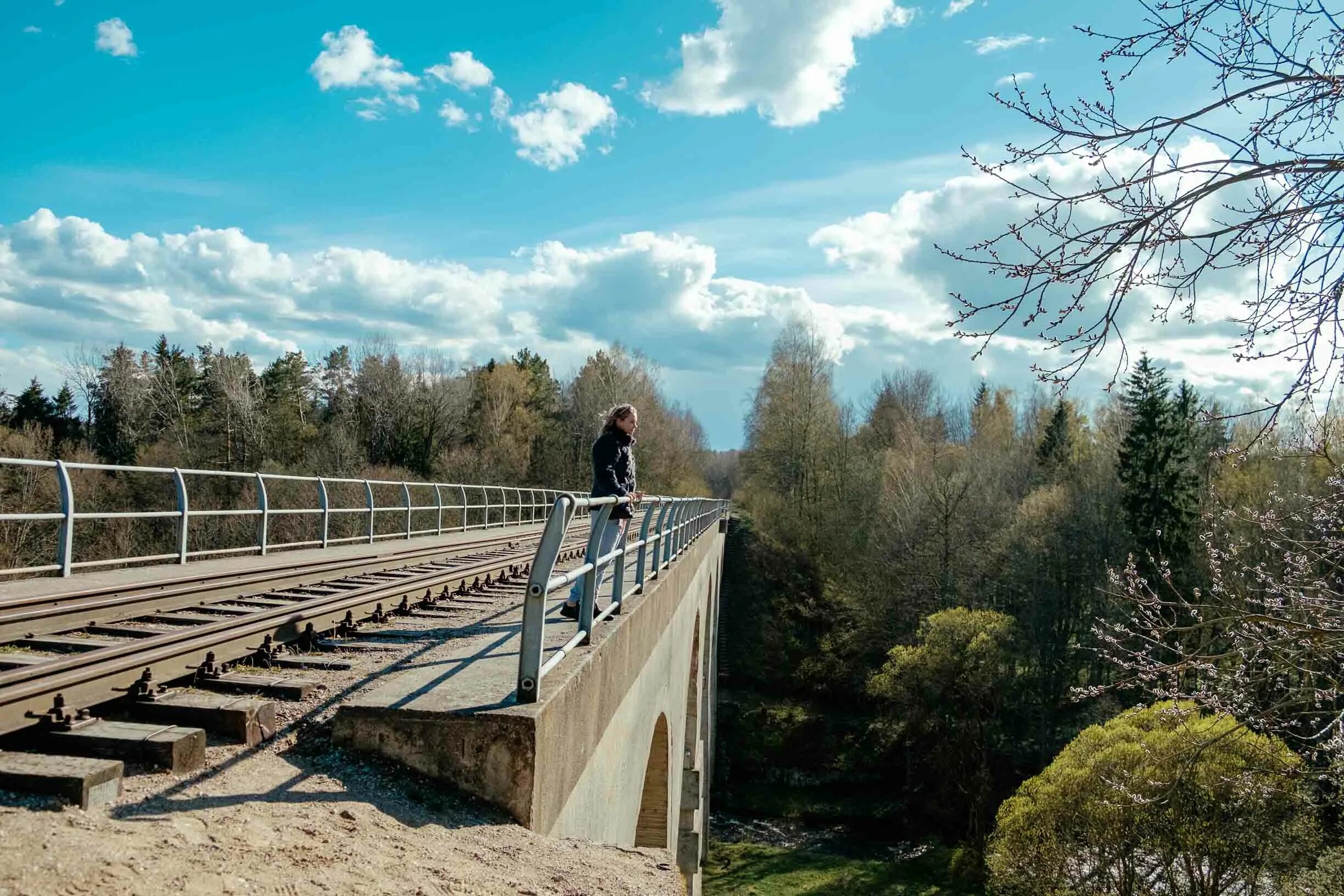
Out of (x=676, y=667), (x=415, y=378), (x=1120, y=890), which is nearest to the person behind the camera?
(x=676, y=667)

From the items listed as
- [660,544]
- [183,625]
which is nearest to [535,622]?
[183,625]

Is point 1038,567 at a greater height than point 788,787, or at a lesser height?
greater

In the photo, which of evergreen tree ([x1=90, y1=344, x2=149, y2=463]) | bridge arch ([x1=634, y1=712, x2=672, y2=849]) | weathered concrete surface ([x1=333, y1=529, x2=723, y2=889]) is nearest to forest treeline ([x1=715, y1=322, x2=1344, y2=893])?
bridge arch ([x1=634, y1=712, x2=672, y2=849])

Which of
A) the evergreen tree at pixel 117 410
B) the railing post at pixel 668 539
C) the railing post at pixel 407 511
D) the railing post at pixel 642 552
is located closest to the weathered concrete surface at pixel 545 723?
the railing post at pixel 642 552

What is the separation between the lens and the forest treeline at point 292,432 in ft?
107

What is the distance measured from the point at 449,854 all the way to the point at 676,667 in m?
9.21

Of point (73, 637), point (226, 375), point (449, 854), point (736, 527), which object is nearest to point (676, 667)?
point (73, 637)

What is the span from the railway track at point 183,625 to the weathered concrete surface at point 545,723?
1.01 m

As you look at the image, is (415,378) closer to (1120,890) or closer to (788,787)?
(788,787)

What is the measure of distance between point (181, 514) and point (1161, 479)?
32104 mm

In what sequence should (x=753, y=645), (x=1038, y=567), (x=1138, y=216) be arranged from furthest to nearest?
(x=753, y=645), (x=1038, y=567), (x=1138, y=216)

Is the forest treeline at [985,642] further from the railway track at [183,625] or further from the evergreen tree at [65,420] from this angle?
the evergreen tree at [65,420]

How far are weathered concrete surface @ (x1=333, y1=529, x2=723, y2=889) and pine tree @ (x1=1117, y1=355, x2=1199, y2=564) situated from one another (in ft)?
96.4

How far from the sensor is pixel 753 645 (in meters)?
51.2
